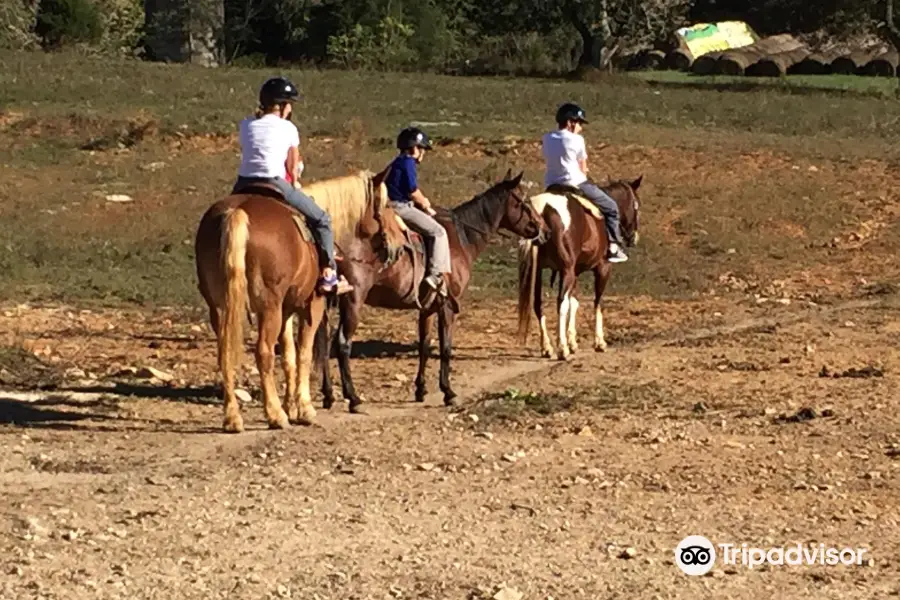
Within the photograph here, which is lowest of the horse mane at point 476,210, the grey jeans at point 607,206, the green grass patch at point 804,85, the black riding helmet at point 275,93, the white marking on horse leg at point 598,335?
the green grass patch at point 804,85

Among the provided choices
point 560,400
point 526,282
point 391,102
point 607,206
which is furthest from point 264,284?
point 391,102

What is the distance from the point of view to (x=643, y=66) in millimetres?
70812

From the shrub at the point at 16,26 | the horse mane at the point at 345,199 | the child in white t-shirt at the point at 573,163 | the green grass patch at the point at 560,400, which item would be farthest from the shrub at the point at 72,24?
the green grass patch at the point at 560,400

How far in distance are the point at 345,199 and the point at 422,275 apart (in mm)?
1173

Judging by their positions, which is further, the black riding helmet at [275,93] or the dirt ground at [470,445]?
the black riding helmet at [275,93]

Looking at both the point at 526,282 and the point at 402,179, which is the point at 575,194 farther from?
the point at 402,179

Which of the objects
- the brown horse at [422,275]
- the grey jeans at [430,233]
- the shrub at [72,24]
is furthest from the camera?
the shrub at [72,24]

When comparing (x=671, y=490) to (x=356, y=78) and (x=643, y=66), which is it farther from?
(x=643, y=66)

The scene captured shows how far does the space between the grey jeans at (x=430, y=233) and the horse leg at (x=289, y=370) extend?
1.72 metres

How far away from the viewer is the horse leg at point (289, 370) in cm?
1203

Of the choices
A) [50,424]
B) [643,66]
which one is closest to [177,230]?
[50,424]

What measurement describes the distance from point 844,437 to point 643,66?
6082 centimetres

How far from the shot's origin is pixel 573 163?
16.2 m

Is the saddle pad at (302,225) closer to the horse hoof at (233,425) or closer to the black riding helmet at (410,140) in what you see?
the horse hoof at (233,425)
